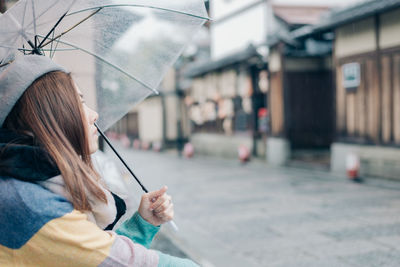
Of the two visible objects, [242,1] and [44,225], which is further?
[242,1]

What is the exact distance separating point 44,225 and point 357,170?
1076 cm

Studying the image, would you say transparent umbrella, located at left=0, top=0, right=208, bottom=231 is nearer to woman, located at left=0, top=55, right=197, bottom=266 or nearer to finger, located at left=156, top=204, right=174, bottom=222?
finger, located at left=156, top=204, right=174, bottom=222

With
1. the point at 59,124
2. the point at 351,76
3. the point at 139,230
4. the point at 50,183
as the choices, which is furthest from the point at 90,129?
the point at 351,76

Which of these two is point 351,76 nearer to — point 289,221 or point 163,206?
point 289,221

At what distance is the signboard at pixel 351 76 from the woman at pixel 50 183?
11.0 m

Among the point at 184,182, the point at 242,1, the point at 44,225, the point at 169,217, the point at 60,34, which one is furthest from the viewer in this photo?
the point at 242,1

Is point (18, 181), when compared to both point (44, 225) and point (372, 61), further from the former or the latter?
point (372, 61)

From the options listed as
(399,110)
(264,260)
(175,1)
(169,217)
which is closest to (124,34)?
(175,1)

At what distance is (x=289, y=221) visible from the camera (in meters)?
7.04

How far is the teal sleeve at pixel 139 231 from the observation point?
1894mm

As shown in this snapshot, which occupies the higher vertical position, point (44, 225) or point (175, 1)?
point (175, 1)

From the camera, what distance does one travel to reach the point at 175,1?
2.68 metres

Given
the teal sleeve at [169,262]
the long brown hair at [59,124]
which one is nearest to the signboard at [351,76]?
the teal sleeve at [169,262]

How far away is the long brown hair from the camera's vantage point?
1438mm
